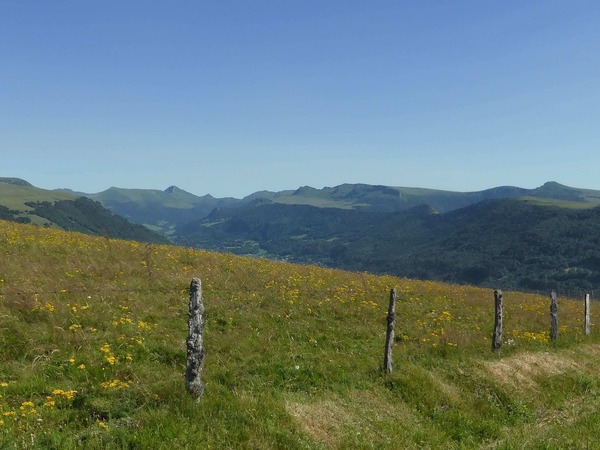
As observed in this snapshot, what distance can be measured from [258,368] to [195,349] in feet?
9.76

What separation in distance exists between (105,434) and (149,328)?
5.69m

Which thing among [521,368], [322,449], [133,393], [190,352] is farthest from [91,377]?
[521,368]

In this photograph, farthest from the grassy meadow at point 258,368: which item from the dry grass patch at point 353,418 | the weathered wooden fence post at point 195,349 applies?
the weathered wooden fence post at point 195,349

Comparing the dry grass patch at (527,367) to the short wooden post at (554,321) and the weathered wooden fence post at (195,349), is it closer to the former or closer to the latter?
the short wooden post at (554,321)

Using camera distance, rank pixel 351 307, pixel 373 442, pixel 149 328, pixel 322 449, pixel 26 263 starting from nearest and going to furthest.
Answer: pixel 322 449, pixel 373 442, pixel 149 328, pixel 26 263, pixel 351 307

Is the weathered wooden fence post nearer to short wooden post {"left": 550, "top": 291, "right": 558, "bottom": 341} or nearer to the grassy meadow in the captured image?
the grassy meadow

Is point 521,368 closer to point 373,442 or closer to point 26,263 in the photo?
point 373,442

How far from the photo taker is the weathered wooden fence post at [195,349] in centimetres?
947

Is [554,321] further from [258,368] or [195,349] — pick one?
[195,349]

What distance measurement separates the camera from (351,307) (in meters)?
19.6

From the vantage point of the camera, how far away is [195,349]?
9547mm

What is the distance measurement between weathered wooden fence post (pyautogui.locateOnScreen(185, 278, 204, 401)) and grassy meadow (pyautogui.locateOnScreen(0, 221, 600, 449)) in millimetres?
348

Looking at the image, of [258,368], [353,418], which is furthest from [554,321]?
[258,368]

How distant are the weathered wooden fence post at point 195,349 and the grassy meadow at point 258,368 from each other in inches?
13.7
